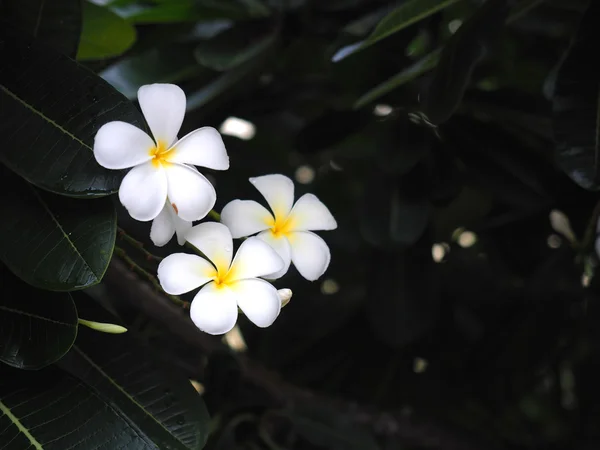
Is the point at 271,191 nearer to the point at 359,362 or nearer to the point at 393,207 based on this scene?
the point at 393,207

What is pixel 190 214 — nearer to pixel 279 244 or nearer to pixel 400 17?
pixel 279 244

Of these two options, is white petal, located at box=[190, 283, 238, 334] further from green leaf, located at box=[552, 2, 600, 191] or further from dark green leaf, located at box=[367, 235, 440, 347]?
dark green leaf, located at box=[367, 235, 440, 347]

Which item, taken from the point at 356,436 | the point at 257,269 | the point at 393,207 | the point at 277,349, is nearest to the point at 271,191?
the point at 257,269

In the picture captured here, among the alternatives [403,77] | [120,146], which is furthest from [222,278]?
[403,77]

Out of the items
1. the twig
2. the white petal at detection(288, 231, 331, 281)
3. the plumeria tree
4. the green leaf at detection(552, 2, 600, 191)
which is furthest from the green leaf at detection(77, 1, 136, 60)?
the green leaf at detection(552, 2, 600, 191)

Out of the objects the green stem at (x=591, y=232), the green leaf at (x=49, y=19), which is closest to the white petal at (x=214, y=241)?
the green leaf at (x=49, y=19)

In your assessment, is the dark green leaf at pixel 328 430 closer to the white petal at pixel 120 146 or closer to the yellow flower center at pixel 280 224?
the yellow flower center at pixel 280 224
